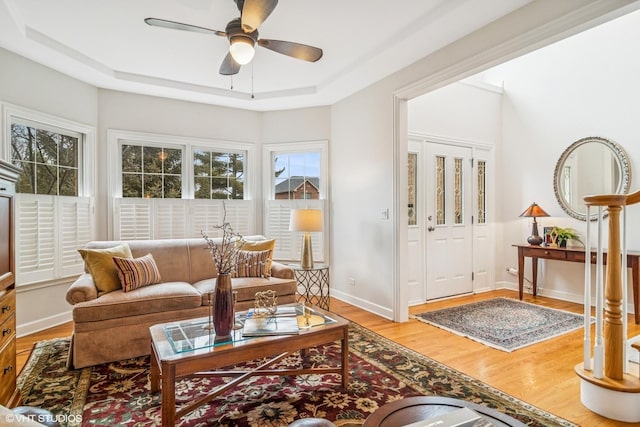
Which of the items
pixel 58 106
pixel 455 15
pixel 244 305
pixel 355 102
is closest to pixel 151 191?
pixel 58 106

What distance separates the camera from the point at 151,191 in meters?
4.48

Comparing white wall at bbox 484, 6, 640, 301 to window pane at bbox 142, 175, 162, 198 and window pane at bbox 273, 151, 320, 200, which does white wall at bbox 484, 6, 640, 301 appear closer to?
window pane at bbox 273, 151, 320, 200

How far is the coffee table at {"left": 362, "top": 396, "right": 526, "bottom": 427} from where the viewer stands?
112 centimetres

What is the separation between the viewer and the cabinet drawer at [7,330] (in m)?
1.86

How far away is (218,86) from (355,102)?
1.72 metres

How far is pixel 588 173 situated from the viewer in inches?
172

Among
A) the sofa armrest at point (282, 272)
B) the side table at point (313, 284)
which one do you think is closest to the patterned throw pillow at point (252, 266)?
the sofa armrest at point (282, 272)

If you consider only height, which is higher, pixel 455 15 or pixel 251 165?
pixel 455 15

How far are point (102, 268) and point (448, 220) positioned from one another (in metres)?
4.02

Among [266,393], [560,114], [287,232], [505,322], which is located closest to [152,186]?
[287,232]

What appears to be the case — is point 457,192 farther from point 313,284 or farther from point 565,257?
point 313,284

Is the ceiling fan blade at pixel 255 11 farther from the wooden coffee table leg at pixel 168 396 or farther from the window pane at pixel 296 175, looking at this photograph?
the window pane at pixel 296 175

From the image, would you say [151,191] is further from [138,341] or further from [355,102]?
[355,102]

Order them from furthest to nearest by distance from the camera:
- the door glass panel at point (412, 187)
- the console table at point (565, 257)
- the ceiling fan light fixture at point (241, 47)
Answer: the door glass panel at point (412, 187), the console table at point (565, 257), the ceiling fan light fixture at point (241, 47)
